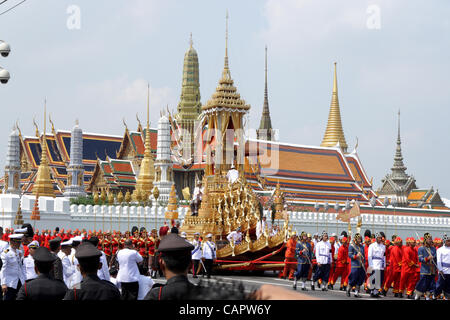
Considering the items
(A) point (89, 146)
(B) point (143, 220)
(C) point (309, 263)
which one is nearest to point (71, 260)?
(C) point (309, 263)

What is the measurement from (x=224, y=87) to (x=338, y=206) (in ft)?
70.6

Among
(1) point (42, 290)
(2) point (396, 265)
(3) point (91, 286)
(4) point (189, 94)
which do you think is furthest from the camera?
(4) point (189, 94)

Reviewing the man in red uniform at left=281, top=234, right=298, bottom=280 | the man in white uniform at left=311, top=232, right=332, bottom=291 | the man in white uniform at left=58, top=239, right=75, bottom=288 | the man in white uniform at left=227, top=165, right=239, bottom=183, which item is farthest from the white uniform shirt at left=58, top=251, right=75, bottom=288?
the man in white uniform at left=227, top=165, right=239, bottom=183

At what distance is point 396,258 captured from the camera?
16.8 meters

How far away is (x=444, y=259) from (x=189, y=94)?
46.8 metres

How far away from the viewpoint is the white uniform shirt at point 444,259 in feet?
47.9

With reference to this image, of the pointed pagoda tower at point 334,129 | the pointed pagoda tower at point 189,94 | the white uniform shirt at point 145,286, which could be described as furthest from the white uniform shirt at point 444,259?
the pointed pagoda tower at point 334,129

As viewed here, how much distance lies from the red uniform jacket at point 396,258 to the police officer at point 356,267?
92 cm

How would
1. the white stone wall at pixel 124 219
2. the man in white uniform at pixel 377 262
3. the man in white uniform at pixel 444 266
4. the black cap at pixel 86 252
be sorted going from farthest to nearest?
1. the white stone wall at pixel 124 219
2. the man in white uniform at pixel 377 262
3. the man in white uniform at pixel 444 266
4. the black cap at pixel 86 252

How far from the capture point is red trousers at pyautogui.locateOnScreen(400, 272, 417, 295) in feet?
53.3

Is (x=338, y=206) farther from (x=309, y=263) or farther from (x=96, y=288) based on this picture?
(x=96, y=288)

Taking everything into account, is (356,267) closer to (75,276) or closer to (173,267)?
(75,276)

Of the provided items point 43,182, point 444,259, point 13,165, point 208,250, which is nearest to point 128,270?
point 444,259

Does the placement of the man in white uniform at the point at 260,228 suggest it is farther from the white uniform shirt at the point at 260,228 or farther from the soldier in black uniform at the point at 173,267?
the soldier in black uniform at the point at 173,267
